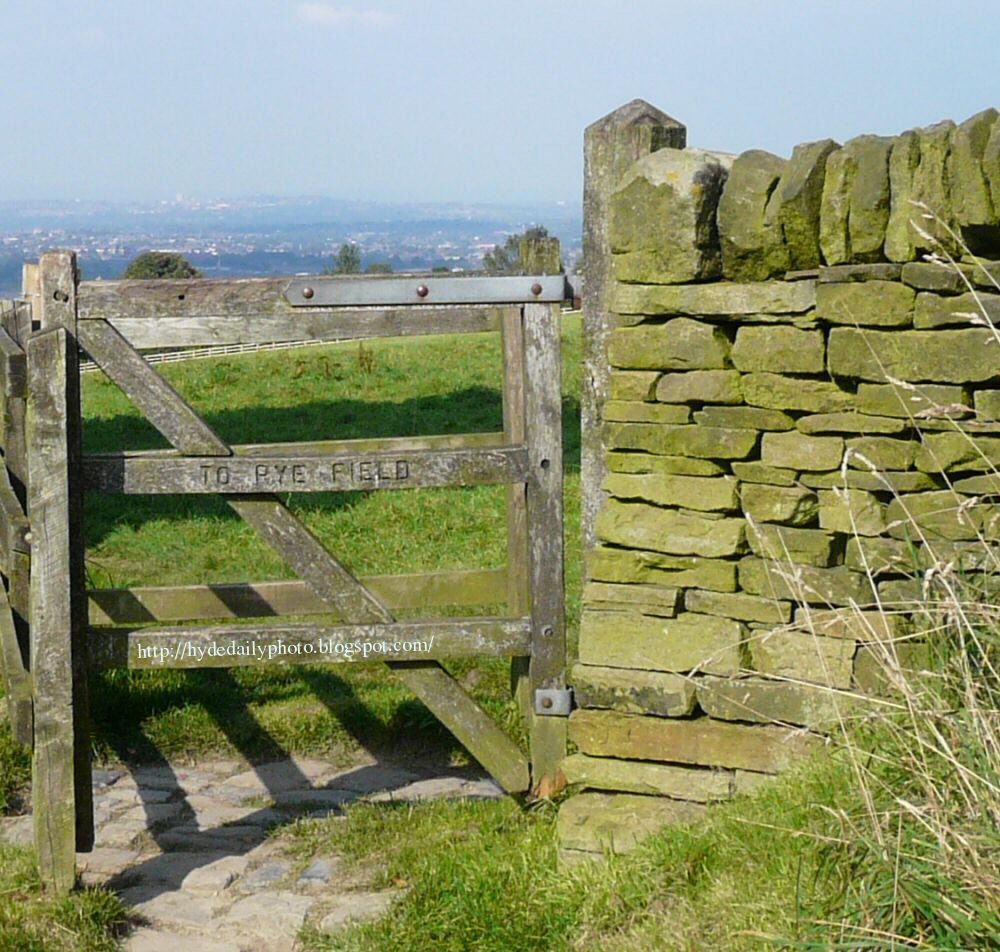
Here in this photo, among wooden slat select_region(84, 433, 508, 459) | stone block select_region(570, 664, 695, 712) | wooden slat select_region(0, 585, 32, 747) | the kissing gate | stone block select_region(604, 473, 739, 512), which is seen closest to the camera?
stone block select_region(604, 473, 739, 512)

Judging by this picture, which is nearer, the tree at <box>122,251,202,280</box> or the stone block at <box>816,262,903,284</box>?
the stone block at <box>816,262,903,284</box>

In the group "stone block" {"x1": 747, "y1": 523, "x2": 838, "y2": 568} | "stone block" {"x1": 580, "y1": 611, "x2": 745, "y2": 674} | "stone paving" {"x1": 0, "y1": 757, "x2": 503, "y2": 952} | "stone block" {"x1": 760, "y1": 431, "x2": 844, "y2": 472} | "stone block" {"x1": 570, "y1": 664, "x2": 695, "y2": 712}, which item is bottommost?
"stone paving" {"x1": 0, "y1": 757, "x2": 503, "y2": 952}

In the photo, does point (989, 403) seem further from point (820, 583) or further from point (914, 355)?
point (820, 583)

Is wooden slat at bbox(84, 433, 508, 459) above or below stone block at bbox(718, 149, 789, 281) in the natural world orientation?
below

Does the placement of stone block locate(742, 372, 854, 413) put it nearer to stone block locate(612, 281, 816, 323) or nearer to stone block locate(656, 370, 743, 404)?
stone block locate(656, 370, 743, 404)

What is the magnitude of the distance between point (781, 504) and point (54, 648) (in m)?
2.48

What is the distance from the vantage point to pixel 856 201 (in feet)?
13.4

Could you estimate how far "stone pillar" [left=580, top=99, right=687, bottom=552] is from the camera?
4.78 metres

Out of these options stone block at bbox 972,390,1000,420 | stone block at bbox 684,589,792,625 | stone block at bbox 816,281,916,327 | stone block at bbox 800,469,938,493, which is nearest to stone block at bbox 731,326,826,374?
stone block at bbox 816,281,916,327

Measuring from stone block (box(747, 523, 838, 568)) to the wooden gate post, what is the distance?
7.53 ft

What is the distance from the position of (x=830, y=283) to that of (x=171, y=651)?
2.56 m

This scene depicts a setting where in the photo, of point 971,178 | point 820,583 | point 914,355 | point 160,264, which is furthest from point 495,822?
point 160,264

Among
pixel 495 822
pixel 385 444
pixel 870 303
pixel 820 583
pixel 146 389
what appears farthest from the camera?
pixel 385 444

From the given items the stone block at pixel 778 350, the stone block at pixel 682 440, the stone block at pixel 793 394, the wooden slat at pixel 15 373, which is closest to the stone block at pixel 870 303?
the stone block at pixel 778 350
